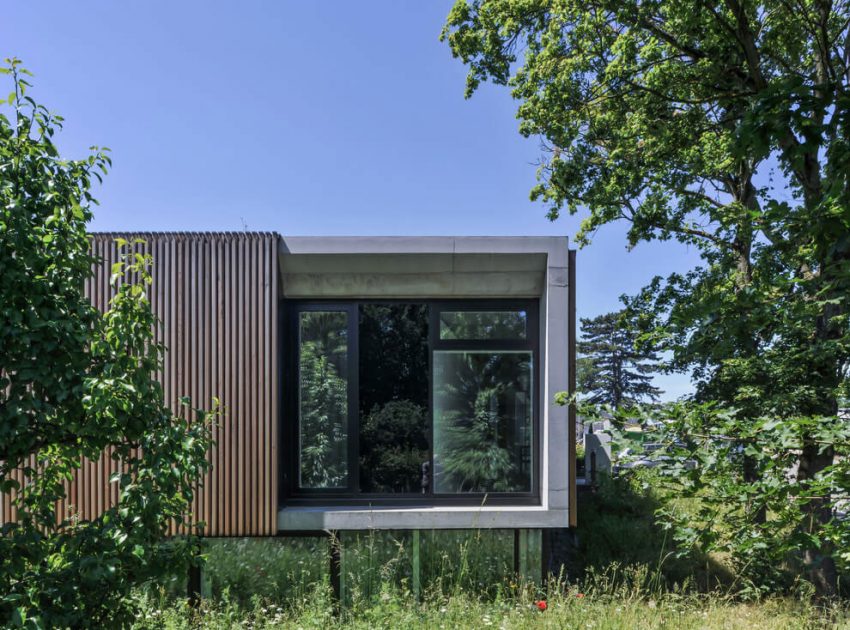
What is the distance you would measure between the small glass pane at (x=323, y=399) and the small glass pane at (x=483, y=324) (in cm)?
123

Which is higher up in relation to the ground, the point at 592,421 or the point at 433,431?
the point at 592,421

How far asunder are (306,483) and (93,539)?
377cm

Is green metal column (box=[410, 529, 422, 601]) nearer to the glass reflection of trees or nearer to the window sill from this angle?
the window sill

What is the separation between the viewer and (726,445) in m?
3.34

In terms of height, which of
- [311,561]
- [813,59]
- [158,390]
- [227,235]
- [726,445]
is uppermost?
[813,59]

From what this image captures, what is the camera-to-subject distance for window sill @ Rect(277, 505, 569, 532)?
5883mm

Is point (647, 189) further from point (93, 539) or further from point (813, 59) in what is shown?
point (93, 539)

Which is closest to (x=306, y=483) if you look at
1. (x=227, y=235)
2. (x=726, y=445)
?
(x=227, y=235)

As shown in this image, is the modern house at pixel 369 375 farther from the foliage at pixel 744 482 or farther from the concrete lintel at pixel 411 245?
the foliage at pixel 744 482

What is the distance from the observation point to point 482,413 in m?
6.49

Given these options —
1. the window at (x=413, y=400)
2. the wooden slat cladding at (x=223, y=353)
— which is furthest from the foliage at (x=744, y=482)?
the wooden slat cladding at (x=223, y=353)

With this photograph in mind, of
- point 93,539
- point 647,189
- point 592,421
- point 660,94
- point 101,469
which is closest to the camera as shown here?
point 93,539

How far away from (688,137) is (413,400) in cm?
592

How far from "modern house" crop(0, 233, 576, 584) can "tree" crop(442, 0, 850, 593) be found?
1.71 m
